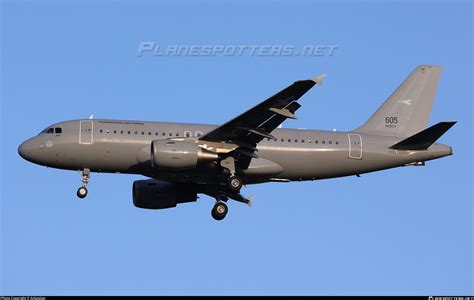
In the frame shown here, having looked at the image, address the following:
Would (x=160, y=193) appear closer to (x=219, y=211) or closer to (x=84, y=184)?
(x=219, y=211)

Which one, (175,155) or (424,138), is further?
(424,138)

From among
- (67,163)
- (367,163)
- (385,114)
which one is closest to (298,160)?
(367,163)

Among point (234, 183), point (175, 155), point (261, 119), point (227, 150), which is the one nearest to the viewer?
point (261, 119)

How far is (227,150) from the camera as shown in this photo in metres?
47.1

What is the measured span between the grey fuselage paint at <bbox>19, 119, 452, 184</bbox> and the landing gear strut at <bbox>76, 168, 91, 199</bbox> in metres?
0.26

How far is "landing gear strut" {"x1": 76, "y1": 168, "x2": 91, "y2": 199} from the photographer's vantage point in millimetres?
47781

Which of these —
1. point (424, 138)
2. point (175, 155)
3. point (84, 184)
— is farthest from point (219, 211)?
point (424, 138)

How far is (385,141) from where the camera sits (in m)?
50.8

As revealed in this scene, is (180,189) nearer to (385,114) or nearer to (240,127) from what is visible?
(240,127)

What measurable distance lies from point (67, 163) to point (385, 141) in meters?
17.0

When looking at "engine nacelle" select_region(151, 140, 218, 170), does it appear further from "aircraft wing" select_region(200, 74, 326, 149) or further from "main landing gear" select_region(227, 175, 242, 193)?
"main landing gear" select_region(227, 175, 242, 193)

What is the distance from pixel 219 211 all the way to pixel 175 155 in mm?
4996

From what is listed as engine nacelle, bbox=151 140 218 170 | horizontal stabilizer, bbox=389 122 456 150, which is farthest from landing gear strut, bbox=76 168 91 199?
horizontal stabilizer, bbox=389 122 456 150

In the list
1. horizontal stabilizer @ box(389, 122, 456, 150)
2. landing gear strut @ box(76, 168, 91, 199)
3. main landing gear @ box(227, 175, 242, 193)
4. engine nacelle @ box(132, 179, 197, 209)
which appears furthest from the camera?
engine nacelle @ box(132, 179, 197, 209)
